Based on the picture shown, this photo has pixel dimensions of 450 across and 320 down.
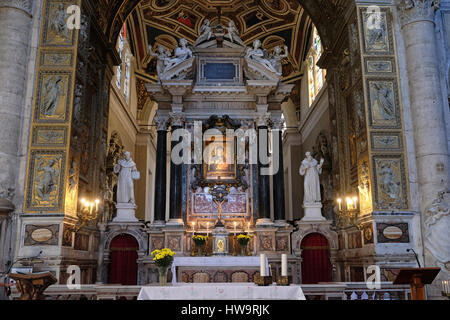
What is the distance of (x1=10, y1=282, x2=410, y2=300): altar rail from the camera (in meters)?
7.03

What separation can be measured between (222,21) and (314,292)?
16727mm

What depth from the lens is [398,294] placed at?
8.48 metres

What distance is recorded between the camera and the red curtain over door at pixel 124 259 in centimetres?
1323

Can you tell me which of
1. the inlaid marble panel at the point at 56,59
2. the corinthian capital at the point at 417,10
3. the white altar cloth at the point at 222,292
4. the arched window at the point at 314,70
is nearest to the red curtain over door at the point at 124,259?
the inlaid marble panel at the point at 56,59

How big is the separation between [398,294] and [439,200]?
2.66 metres

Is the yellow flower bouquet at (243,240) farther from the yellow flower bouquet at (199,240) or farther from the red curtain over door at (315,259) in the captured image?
the red curtain over door at (315,259)

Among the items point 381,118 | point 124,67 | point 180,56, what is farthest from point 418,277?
point 124,67

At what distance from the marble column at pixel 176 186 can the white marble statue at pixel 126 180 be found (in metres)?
1.17

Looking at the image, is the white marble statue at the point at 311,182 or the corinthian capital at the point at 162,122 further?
the corinthian capital at the point at 162,122

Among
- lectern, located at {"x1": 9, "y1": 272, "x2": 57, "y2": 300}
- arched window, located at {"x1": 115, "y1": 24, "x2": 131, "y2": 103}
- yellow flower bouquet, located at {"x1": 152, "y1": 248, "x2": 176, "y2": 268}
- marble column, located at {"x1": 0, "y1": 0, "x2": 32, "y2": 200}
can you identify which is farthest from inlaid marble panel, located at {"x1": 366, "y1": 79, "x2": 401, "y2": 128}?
arched window, located at {"x1": 115, "y1": 24, "x2": 131, "y2": 103}

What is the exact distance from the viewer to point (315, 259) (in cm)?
1322

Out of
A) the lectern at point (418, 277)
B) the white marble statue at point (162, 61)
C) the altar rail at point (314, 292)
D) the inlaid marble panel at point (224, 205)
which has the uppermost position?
the white marble statue at point (162, 61)

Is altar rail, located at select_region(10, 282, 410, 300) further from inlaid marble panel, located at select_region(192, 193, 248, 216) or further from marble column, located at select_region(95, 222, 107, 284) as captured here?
inlaid marble panel, located at select_region(192, 193, 248, 216)

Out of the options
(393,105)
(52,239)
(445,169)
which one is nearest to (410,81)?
(393,105)
